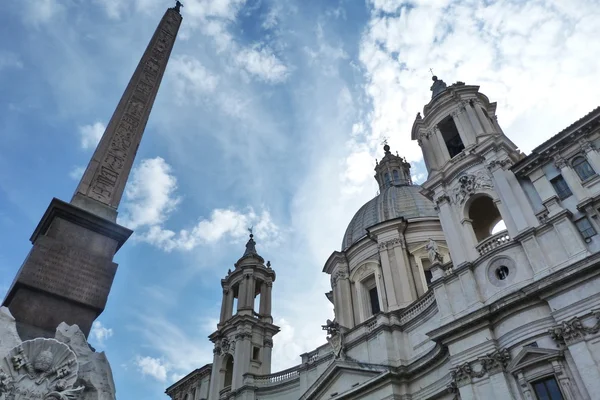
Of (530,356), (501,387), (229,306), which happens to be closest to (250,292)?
(229,306)

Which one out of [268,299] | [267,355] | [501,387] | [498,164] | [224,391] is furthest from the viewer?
[268,299]

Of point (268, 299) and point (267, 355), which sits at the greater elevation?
point (268, 299)

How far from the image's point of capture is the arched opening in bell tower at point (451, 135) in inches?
966

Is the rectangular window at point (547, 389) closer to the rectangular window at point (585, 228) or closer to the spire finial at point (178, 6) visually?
the rectangular window at point (585, 228)

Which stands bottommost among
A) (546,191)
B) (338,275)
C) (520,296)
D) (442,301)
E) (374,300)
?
(520,296)

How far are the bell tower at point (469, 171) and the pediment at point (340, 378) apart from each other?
22.7ft

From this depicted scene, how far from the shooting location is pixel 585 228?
15469mm

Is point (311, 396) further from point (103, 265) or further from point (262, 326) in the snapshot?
point (103, 265)

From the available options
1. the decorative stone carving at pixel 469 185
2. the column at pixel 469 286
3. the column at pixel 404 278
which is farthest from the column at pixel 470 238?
the column at pixel 404 278

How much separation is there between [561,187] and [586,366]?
690cm

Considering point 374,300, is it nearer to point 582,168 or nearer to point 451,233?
point 451,233

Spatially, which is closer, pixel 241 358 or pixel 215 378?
pixel 241 358

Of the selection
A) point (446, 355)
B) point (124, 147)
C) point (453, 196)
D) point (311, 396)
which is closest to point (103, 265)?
point (124, 147)

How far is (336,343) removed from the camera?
81.4 feet
